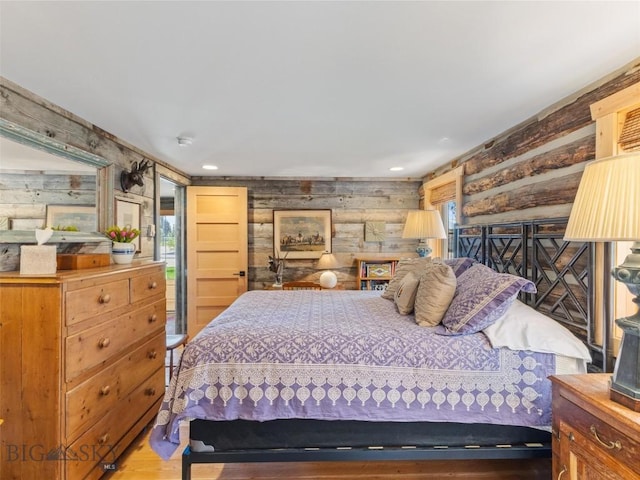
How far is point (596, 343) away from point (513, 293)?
498 mm

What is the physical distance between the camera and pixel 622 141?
1.59 metres

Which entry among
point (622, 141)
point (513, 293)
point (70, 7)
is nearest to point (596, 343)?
point (513, 293)

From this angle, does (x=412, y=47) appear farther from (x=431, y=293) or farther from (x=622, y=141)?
(x=431, y=293)

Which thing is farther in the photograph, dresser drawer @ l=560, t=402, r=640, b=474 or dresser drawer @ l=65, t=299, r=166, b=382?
dresser drawer @ l=65, t=299, r=166, b=382

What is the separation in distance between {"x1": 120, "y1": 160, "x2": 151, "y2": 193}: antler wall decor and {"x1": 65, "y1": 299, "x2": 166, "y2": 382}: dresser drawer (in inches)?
46.4

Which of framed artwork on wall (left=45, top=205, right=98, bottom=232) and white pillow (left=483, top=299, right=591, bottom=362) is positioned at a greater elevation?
framed artwork on wall (left=45, top=205, right=98, bottom=232)

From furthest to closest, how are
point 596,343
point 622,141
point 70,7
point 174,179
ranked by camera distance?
1. point 174,179
2. point 596,343
3. point 622,141
4. point 70,7

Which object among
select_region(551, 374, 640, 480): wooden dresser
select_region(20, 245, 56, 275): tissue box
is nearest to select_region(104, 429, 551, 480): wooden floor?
select_region(551, 374, 640, 480): wooden dresser

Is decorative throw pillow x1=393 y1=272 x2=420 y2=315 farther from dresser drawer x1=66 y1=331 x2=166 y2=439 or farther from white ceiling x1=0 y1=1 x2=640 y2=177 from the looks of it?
dresser drawer x1=66 y1=331 x2=166 y2=439

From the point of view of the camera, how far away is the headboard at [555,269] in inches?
68.4

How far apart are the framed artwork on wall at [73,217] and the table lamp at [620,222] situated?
280 centimetres

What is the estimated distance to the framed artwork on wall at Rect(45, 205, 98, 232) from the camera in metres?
2.07

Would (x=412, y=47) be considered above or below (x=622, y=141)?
above

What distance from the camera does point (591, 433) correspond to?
1204 mm
